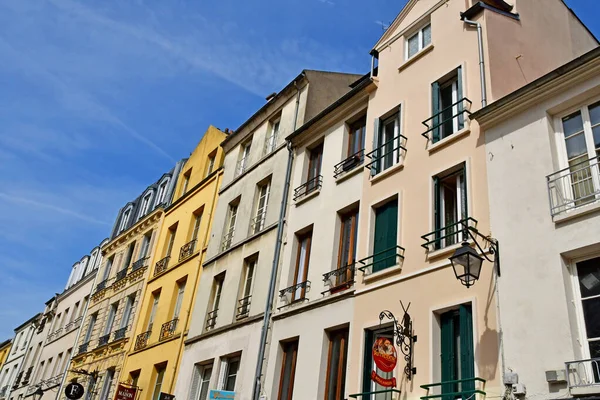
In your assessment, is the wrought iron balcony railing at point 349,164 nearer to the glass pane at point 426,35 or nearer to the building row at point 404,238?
the building row at point 404,238

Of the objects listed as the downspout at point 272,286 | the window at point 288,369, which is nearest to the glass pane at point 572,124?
the window at point 288,369

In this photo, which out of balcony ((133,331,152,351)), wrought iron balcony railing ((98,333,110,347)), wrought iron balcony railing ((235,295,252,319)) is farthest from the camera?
wrought iron balcony railing ((98,333,110,347))

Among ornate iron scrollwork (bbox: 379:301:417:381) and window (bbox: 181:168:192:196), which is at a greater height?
window (bbox: 181:168:192:196)

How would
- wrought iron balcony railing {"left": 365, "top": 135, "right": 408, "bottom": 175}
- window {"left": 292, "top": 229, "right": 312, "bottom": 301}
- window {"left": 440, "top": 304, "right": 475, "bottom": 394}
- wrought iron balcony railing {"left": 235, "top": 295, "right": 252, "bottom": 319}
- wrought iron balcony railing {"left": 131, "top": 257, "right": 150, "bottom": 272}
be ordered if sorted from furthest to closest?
wrought iron balcony railing {"left": 131, "top": 257, "right": 150, "bottom": 272}, wrought iron balcony railing {"left": 235, "top": 295, "right": 252, "bottom": 319}, window {"left": 292, "top": 229, "right": 312, "bottom": 301}, wrought iron balcony railing {"left": 365, "top": 135, "right": 408, "bottom": 175}, window {"left": 440, "top": 304, "right": 475, "bottom": 394}

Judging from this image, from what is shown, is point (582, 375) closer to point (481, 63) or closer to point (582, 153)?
point (582, 153)

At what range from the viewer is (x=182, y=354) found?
17000 mm

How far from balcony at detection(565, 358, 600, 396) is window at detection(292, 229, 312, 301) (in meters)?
6.88

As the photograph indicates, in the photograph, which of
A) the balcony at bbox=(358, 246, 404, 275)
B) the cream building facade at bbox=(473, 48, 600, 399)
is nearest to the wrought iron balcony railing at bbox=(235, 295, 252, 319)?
the balcony at bbox=(358, 246, 404, 275)

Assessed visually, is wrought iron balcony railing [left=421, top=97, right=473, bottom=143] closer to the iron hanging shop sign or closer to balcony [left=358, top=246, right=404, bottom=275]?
balcony [left=358, top=246, right=404, bottom=275]

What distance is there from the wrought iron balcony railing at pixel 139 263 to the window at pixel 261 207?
22.9ft

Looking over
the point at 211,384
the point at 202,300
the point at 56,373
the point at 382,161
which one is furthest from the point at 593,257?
the point at 56,373

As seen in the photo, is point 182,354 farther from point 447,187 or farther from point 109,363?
point 447,187

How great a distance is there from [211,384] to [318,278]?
443cm

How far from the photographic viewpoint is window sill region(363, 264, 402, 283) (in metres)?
10.8
